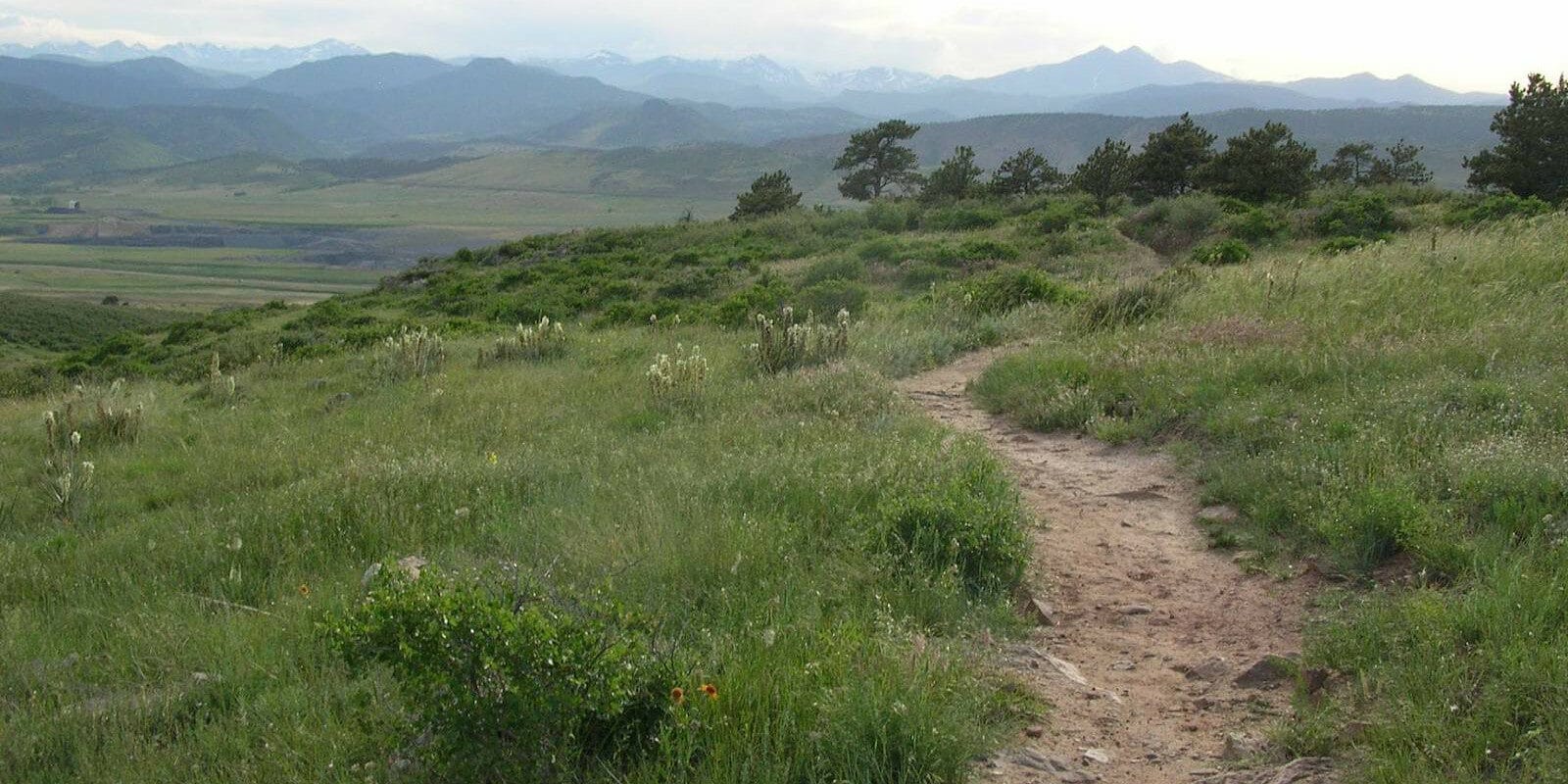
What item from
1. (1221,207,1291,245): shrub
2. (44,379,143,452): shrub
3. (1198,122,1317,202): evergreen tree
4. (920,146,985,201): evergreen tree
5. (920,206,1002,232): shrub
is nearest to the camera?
(44,379,143,452): shrub

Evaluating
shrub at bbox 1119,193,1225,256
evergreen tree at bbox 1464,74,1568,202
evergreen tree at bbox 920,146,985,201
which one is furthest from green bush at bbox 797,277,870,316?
evergreen tree at bbox 920,146,985,201

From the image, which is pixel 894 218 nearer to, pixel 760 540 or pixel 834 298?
pixel 834 298

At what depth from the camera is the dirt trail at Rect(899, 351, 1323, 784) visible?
132 inches

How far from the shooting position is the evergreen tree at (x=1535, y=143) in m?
23.1

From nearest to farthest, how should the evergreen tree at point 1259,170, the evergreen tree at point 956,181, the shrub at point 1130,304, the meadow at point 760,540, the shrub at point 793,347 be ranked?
the meadow at point 760,540, the shrub at point 793,347, the shrub at point 1130,304, the evergreen tree at point 1259,170, the evergreen tree at point 956,181

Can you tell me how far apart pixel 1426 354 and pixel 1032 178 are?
31.6 meters

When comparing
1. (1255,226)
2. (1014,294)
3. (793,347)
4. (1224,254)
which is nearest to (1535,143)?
(1255,226)

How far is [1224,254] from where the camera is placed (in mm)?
16797

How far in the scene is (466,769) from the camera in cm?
295

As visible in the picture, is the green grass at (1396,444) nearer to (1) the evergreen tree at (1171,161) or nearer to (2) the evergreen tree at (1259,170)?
(2) the evergreen tree at (1259,170)

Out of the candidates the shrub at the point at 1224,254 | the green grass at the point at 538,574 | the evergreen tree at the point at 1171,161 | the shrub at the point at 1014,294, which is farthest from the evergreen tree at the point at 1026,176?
the green grass at the point at 538,574

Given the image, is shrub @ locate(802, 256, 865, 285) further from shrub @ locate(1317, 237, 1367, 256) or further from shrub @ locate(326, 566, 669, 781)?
shrub @ locate(326, 566, 669, 781)

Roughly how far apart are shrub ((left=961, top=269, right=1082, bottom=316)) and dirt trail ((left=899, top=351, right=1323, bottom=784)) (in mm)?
6303

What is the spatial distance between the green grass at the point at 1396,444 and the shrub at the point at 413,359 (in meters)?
6.94
